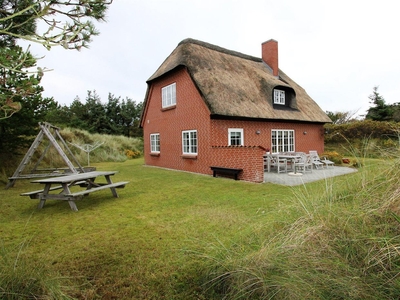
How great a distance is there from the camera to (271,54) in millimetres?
16578

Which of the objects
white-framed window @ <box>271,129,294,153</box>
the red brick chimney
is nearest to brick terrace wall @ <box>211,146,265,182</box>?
white-framed window @ <box>271,129,294,153</box>

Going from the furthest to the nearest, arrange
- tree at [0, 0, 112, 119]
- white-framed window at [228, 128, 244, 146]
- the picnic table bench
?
white-framed window at [228, 128, 244, 146] → the picnic table bench → tree at [0, 0, 112, 119]

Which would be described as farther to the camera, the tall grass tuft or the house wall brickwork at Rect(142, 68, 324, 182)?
the house wall brickwork at Rect(142, 68, 324, 182)

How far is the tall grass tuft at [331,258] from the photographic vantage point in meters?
1.59

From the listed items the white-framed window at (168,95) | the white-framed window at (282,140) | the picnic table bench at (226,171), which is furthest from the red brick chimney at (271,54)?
the picnic table bench at (226,171)

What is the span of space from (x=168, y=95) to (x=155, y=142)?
Answer: 325cm

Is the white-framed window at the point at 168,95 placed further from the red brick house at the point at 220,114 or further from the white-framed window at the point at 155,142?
the white-framed window at the point at 155,142

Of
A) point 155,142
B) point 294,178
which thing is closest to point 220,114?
point 294,178

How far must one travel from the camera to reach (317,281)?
1653mm

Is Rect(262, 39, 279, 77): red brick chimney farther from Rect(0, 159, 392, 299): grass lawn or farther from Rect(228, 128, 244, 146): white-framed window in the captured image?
Rect(0, 159, 392, 299): grass lawn

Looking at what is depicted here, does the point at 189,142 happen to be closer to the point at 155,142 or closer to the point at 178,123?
the point at 178,123

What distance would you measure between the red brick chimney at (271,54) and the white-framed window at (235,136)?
7.33 meters

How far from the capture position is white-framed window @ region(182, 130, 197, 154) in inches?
452

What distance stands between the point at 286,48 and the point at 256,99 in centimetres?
847
